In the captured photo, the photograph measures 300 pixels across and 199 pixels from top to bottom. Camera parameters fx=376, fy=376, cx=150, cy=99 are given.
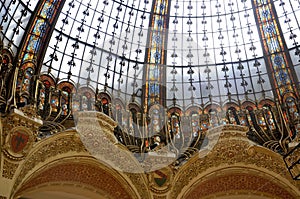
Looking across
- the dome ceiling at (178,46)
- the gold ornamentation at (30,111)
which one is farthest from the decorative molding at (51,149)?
the dome ceiling at (178,46)

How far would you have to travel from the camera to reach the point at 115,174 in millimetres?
12672

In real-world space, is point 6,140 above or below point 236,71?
below

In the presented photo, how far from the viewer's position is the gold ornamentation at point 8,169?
10.4 meters

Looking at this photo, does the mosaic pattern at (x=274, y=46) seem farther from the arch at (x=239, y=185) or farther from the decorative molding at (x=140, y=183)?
the decorative molding at (x=140, y=183)

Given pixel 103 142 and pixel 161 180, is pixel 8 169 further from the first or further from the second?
pixel 161 180

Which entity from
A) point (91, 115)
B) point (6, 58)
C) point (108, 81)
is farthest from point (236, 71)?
point (6, 58)

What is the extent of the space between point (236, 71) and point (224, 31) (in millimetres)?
1978

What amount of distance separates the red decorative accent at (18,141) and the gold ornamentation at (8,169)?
39 cm

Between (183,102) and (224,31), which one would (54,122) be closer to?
(183,102)

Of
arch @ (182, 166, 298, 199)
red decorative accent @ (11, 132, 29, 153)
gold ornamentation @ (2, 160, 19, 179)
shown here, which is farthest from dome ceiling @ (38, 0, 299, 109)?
gold ornamentation @ (2, 160, 19, 179)

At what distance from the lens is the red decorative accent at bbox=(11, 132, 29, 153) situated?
10681mm

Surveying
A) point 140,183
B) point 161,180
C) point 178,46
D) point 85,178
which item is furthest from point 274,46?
point 85,178

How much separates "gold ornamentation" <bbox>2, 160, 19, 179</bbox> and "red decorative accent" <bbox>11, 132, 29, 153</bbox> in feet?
1.28

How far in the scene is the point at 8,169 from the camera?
10.4m
